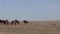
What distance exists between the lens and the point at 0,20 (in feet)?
102
